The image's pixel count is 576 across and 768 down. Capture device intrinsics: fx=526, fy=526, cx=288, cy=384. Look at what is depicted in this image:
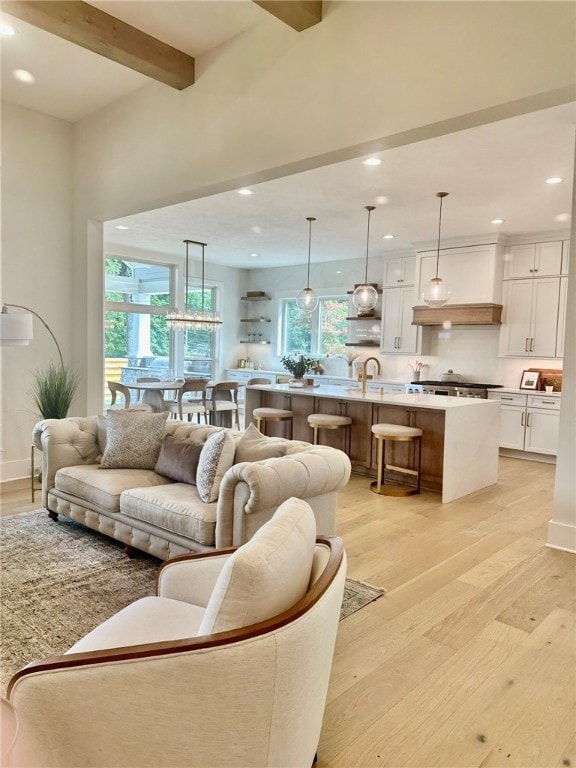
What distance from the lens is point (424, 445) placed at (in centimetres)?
507

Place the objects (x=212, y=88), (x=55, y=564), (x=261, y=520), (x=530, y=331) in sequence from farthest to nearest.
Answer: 1. (x=530, y=331)
2. (x=212, y=88)
3. (x=55, y=564)
4. (x=261, y=520)

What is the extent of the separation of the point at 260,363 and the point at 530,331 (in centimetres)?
536

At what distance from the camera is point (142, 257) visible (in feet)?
28.9

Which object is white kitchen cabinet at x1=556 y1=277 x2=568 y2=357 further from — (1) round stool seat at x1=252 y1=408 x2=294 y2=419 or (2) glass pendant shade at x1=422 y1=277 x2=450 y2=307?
(1) round stool seat at x1=252 y1=408 x2=294 y2=419

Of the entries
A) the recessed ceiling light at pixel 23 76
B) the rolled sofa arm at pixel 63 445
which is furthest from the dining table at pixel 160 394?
the recessed ceiling light at pixel 23 76

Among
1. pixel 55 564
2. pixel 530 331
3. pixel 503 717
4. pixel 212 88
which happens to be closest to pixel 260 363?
pixel 530 331

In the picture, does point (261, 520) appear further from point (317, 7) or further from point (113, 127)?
point (113, 127)

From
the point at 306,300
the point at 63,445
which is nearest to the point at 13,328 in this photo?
the point at 63,445

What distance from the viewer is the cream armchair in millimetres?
1162

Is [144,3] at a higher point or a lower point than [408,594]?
higher

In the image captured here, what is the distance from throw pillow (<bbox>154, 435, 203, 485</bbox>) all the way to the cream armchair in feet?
6.89

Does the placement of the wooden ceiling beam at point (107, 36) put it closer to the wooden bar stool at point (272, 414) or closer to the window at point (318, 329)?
the wooden bar stool at point (272, 414)

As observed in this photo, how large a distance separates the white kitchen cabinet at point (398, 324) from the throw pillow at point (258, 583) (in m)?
7.08

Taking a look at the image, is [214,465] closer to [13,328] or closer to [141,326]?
[13,328]
